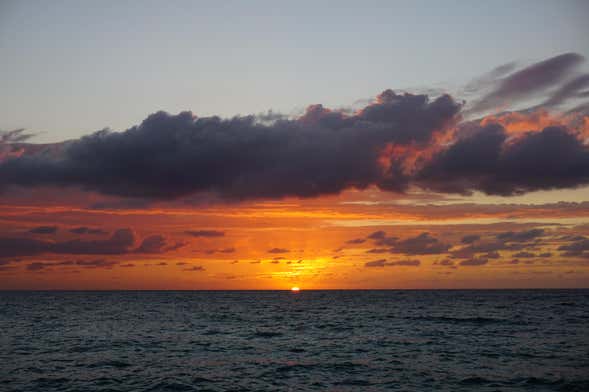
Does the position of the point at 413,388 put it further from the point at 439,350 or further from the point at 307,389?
the point at 439,350

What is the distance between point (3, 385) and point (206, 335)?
95.1 feet

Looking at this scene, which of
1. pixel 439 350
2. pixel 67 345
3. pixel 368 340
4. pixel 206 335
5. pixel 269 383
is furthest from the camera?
pixel 206 335

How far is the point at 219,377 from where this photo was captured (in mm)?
35812

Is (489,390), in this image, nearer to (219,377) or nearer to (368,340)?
(219,377)

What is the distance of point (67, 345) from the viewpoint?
169 ft

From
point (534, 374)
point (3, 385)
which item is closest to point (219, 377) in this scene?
point (3, 385)

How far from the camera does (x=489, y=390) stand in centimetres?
3147

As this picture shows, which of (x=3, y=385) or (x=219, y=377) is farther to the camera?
(x=219, y=377)

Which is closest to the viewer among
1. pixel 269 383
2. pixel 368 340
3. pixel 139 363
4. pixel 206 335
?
pixel 269 383

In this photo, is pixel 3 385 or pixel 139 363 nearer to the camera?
pixel 3 385

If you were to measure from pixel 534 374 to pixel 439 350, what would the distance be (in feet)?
39.3

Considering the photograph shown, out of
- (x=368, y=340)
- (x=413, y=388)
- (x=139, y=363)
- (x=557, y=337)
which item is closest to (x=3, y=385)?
(x=139, y=363)

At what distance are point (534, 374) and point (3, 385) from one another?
3431 cm

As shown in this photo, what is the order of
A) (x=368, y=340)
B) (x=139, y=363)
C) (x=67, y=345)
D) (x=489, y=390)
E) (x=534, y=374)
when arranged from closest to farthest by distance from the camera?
1. (x=489, y=390)
2. (x=534, y=374)
3. (x=139, y=363)
4. (x=67, y=345)
5. (x=368, y=340)
